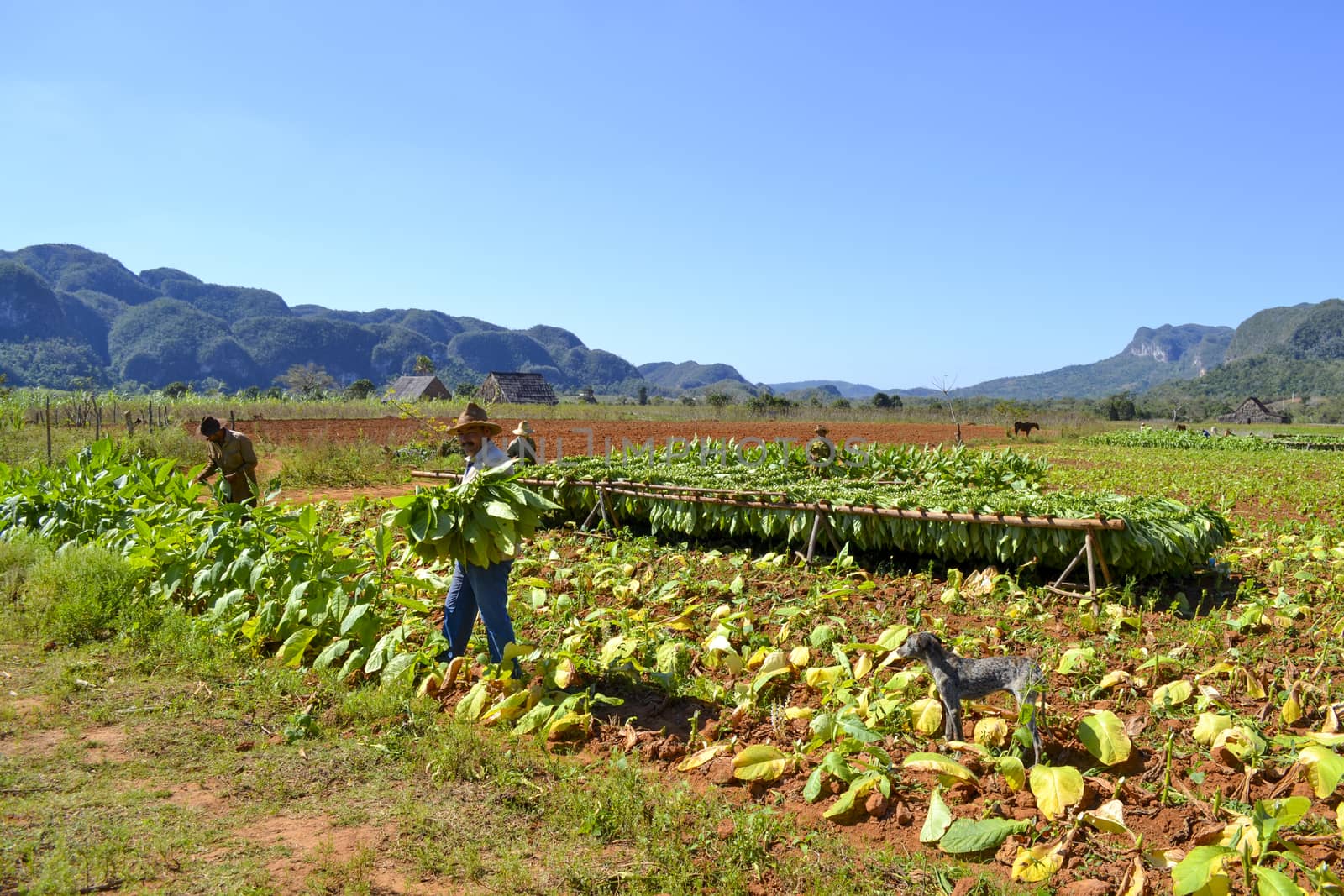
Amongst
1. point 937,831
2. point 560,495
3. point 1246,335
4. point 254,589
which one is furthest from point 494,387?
point 1246,335

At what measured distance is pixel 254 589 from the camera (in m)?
5.31

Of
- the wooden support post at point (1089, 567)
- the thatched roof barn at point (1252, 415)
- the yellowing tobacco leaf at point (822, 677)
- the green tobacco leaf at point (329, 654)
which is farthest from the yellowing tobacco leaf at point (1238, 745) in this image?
the thatched roof barn at point (1252, 415)

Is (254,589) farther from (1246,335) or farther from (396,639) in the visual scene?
(1246,335)

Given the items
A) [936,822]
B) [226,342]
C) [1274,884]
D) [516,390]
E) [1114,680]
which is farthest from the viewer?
[226,342]

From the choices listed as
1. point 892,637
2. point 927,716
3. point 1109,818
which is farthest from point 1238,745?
point 892,637

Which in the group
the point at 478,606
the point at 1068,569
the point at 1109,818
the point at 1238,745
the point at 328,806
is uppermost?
the point at 1068,569

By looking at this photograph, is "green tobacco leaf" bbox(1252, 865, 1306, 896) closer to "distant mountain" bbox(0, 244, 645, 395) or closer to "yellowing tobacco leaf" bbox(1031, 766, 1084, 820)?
"yellowing tobacco leaf" bbox(1031, 766, 1084, 820)

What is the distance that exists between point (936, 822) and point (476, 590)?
250 centimetres

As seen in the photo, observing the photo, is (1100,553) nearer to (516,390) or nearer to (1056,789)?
(1056,789)

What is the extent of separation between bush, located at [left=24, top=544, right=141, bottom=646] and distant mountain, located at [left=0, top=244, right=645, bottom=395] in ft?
377

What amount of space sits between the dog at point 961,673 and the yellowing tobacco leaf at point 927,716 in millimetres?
81

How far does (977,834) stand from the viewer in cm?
289

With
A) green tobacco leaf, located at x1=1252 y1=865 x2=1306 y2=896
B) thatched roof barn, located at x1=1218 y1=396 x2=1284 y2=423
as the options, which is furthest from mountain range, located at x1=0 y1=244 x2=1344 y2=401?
green tobacco leaf, located at x1=1252 y1=865 x2=1306 y2=896

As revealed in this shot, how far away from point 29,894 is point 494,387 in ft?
163
